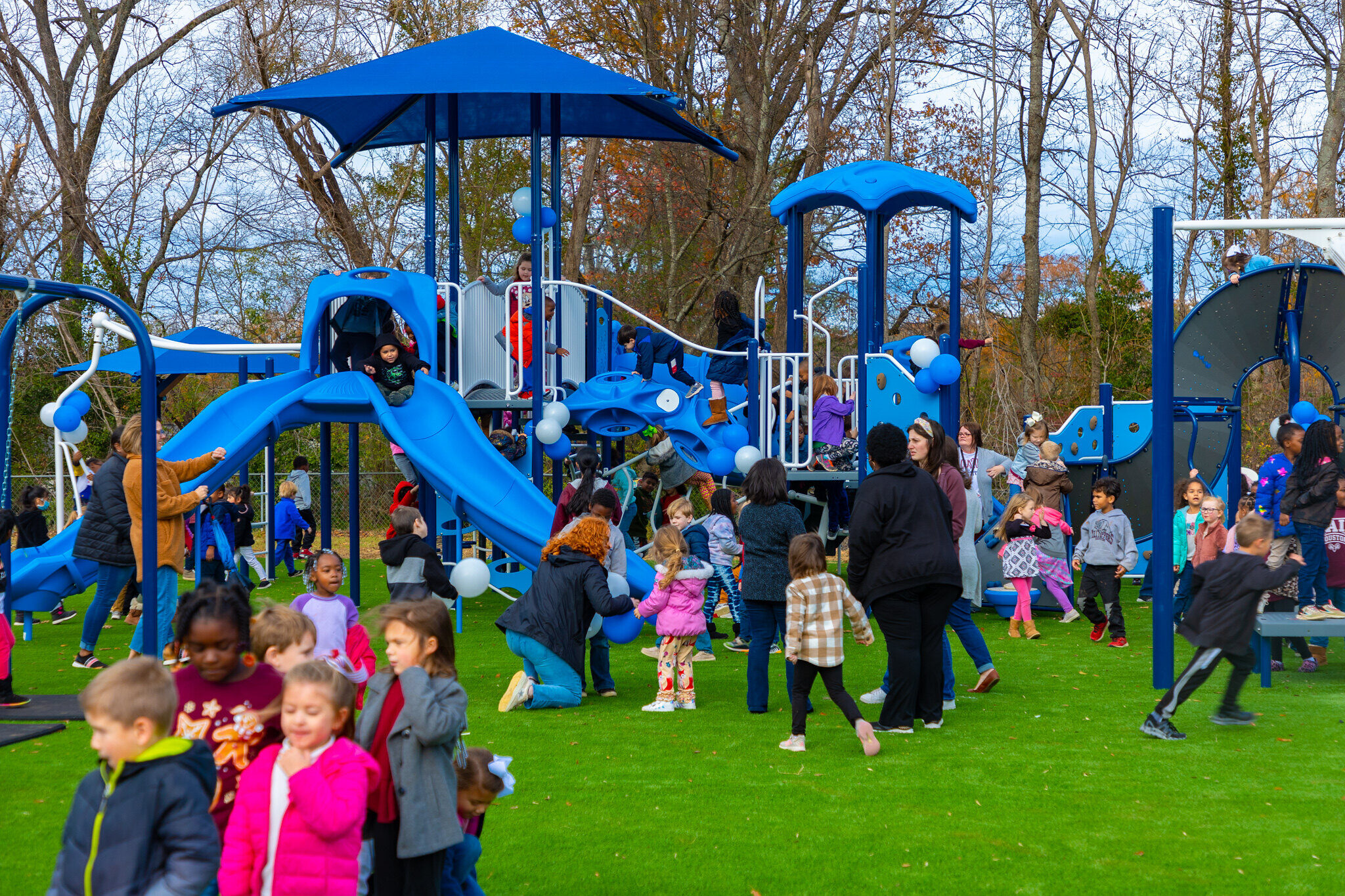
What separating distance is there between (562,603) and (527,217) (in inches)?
233

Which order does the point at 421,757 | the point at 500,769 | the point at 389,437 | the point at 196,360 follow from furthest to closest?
the point at 196,360
the point at 389,437
the point at 500,769
the point at 421,757

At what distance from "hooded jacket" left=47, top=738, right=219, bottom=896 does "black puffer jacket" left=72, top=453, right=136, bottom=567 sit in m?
6.39

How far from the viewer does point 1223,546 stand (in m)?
8.99

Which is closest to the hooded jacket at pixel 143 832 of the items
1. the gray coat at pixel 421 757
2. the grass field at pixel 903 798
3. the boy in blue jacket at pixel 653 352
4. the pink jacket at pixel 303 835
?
the pink jacket at pixel 303 835

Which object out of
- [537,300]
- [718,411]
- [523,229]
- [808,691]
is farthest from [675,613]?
[523,229]

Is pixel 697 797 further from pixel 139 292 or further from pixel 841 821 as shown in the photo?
pixel 139 292

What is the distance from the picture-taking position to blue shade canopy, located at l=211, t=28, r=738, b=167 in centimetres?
1035

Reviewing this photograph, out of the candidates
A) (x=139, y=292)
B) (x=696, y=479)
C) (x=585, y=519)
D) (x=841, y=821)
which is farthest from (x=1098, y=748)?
(x=139, y=292)

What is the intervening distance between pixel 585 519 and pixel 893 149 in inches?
820

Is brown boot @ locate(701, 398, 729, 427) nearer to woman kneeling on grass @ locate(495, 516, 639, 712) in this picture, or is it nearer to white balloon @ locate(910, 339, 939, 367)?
white balloon @ locate(910, 339, 939, 367)

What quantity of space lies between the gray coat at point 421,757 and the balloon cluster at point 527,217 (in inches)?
341

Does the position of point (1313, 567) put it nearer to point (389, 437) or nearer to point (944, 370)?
point (944, 370)

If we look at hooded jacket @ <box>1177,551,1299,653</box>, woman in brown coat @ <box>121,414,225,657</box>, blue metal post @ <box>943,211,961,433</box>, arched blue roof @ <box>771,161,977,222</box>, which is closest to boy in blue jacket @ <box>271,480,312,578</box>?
woman in brown coat @ <box>121,414,225,657</box>

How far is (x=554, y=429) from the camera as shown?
10.6 meters
